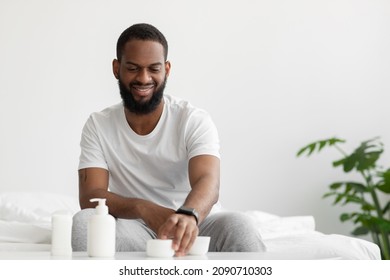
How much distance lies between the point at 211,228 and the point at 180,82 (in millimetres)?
2187

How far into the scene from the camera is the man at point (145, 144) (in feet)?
6.59

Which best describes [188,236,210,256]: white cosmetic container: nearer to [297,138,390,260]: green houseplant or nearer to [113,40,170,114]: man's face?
[113,40,170,114]: man's face

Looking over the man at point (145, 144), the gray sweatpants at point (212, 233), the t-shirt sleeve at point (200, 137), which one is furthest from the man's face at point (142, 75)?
the gray sweatpants at point (212, 233)

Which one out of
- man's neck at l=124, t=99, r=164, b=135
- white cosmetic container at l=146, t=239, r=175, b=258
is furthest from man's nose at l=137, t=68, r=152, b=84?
white cosmetic container at l=146, t=239, r=175, b=258

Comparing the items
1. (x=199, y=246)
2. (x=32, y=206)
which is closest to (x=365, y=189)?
(x=32, y=206)

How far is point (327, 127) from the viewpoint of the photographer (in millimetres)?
4230

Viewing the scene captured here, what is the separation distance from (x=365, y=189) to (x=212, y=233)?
2274 mm

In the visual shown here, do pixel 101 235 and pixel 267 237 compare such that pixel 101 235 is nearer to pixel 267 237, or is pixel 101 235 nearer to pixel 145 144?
→ pixel 145 144

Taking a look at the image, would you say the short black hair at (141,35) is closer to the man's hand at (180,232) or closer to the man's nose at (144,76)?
the man's nose at (144,76)

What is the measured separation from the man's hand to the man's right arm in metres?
0.29
